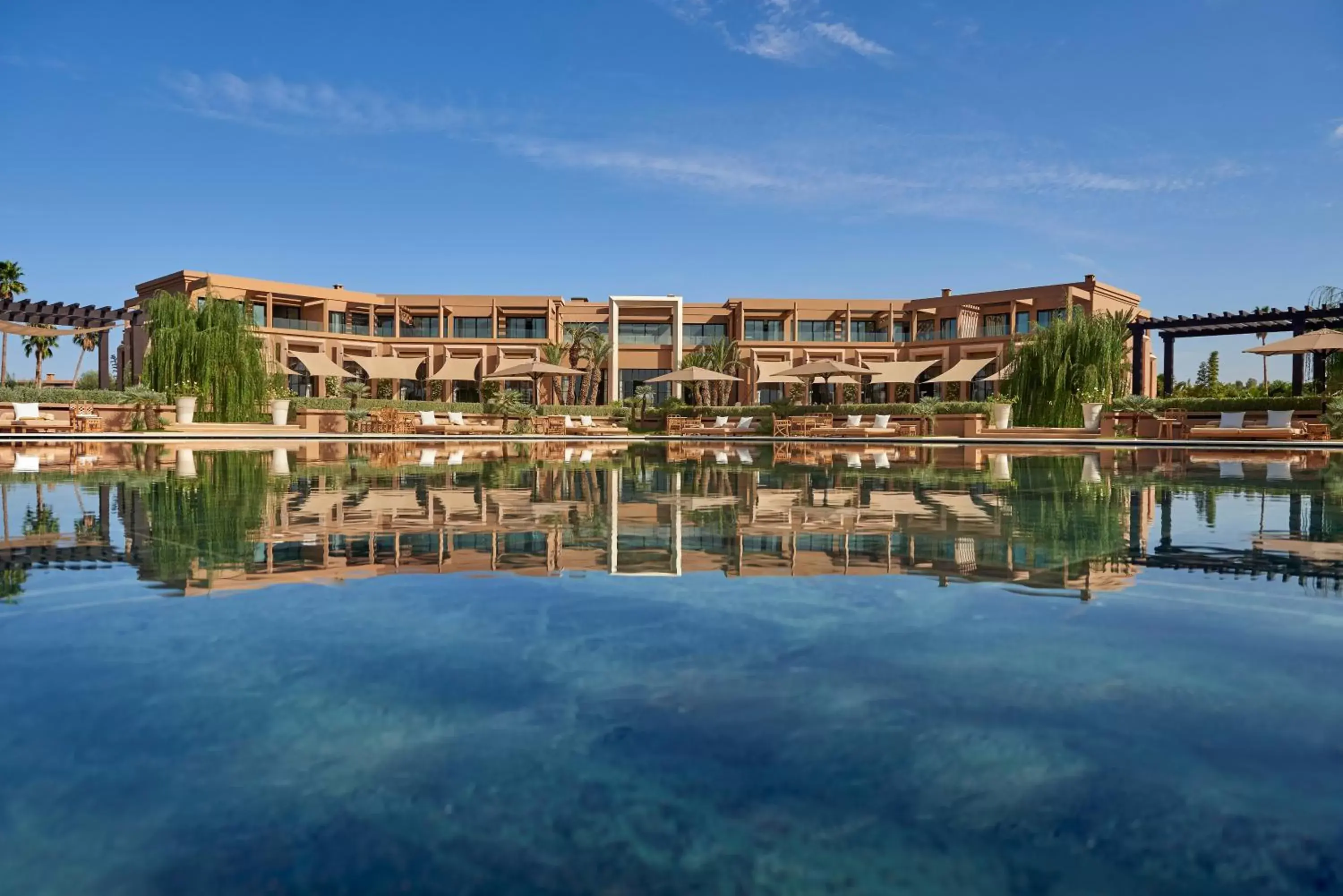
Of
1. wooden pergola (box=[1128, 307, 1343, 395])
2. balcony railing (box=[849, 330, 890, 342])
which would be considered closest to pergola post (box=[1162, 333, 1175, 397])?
wooden pergola (box=[1128, 307, 1343, 395])

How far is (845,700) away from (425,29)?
23.0 metres

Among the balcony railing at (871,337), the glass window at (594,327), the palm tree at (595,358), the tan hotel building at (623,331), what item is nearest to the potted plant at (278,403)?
the tan hotel building at (623,331)

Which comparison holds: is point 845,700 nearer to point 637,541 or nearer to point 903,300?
point 637,541

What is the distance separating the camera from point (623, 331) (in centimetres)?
4975

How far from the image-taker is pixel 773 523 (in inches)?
274

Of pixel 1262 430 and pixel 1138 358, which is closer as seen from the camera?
pixel 1262 430

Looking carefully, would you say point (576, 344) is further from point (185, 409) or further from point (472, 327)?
point (185, 409)

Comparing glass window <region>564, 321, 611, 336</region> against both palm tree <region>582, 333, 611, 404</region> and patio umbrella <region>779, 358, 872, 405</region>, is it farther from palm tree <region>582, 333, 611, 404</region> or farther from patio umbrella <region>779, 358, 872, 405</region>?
patio umbrella <region>779, 358, 872, 405</region>

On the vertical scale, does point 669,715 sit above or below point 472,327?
below

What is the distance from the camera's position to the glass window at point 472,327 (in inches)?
1953

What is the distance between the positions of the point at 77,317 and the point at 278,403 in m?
7.65

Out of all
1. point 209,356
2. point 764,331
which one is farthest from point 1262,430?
point 209,356

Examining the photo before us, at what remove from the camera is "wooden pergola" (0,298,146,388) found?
88.3 feet

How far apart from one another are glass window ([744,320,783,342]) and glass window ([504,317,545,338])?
11.8 m
